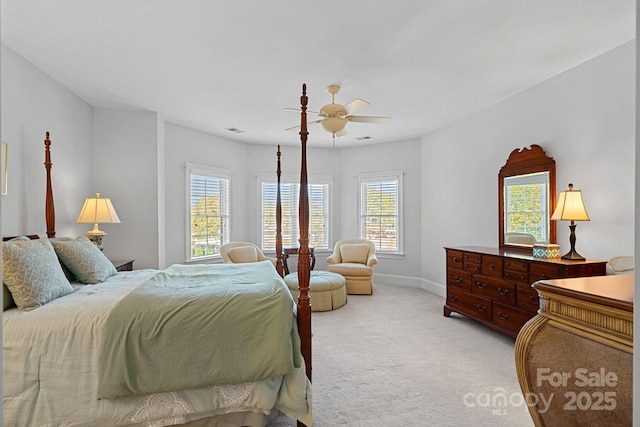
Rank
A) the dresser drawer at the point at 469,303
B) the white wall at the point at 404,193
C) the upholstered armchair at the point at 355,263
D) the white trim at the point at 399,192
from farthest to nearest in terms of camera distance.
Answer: the white trim at the point at 399,192
the white wall at the point at 404,193
the upholstered armchair at the point at 355,263
the dresser drawer at the point at 469,303

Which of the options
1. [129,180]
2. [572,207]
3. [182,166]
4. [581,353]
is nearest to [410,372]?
[581,353]

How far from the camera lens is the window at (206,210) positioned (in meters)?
5.74

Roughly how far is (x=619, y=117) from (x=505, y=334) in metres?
2.28

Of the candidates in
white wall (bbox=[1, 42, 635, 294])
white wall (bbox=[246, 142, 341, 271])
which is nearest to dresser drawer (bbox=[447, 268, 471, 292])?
white wall (bbox=[1, 42, 635, 294])

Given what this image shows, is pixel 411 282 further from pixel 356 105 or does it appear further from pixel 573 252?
pixel 356 105

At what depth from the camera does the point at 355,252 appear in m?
6.41

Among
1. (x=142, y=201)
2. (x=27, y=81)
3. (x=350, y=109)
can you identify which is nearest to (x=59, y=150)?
(x=27, y=81)

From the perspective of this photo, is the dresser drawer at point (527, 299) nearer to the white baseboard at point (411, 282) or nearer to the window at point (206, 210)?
the white baseboard at point (411, 282)

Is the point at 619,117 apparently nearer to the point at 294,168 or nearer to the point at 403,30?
the point at 403,30

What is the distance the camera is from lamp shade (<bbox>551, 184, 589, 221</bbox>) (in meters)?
3.20

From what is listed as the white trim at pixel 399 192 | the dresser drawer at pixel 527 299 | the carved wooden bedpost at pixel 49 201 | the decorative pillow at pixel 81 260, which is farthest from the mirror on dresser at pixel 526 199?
the carved wooden bedpost at pixel 49 201

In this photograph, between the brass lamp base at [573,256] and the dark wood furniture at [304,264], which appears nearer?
the dark wood furniture at [304,264]

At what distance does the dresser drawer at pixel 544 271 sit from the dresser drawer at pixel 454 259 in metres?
1.04

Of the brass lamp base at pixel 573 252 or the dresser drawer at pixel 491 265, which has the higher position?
the brass lamp base at pixel 573 252
